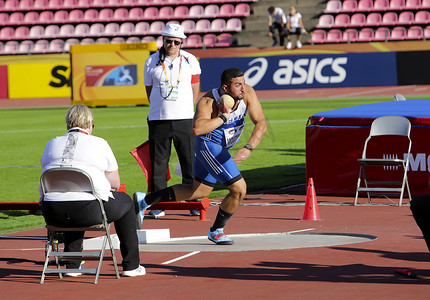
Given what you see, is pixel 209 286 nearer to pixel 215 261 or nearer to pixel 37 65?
pixel 215 261

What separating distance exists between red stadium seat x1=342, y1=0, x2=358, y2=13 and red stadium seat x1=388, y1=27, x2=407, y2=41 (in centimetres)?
290

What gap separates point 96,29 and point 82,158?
3456cm

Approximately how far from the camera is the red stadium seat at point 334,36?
34.9m

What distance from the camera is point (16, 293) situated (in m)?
6.41

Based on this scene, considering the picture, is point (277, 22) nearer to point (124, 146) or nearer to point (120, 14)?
point (120, 14)

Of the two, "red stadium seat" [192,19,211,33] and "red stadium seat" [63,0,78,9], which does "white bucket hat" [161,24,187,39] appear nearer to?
"red stadium seat" [192,19,211,33]

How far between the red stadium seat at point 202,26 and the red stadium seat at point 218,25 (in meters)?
0.18

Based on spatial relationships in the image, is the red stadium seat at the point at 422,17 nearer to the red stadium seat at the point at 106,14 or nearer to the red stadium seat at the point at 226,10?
the red stadium seat at the point at 226,10

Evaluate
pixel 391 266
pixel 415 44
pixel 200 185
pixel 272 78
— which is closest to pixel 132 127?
pixel 272 78

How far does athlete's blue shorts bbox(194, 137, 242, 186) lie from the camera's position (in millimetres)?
8141

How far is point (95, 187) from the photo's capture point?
21.8ft

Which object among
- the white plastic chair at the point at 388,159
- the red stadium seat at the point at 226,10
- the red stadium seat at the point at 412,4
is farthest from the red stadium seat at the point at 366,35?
the white plastic chair at the point at 388,159

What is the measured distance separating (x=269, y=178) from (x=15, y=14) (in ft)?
99.9

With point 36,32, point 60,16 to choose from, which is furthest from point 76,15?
point 36,32
